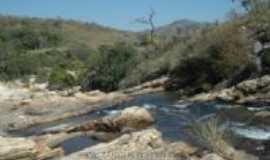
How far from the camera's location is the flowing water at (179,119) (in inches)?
686

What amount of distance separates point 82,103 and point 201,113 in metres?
12.6

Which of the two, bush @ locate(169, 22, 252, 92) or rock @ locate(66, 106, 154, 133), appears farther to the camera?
bush @ locate(169, 22, 252, 92)

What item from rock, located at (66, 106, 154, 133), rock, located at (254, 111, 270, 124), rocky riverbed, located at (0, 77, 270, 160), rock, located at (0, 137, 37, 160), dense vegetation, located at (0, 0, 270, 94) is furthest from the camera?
dense vegetation, located at (0, 0, 270, 94)

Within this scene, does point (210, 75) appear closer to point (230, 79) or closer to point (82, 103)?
point (230, 79)

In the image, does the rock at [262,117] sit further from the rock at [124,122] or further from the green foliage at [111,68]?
the green foliage at [111,68]

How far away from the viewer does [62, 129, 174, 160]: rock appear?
46.4 ft

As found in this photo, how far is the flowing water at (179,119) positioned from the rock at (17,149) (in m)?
1.61

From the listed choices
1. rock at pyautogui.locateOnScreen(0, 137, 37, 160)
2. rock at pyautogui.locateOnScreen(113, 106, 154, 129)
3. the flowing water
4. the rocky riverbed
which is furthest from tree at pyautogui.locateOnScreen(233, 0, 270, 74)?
rock at pyautogui.locateOnScreen(0, 137, 37, 160)

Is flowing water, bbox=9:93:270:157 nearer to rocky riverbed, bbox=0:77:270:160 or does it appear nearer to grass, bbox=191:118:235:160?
rocky riverbed, bbox=0:77:270:160

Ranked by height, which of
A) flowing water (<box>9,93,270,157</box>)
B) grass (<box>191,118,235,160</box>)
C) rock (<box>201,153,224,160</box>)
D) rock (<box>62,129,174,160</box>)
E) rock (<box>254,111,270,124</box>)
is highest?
grass (<box>191,118,235,160</box>)

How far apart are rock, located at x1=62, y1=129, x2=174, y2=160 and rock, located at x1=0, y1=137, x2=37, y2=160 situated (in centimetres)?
194

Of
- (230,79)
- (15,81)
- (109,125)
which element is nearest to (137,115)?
(109,125)

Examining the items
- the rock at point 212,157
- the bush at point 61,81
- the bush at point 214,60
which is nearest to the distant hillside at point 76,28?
the bush at point 61,81

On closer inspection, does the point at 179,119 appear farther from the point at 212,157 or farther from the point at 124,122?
the point at 212,157
